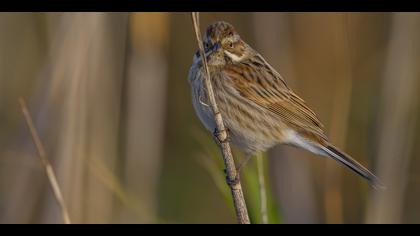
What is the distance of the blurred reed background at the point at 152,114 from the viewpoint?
389 centimetres

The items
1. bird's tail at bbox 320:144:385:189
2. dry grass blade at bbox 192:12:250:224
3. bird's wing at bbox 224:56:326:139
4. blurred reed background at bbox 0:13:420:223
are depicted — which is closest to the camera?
dry grass blade at bbox 192:12:250:224

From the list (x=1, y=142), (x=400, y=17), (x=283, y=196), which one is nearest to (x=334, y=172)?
(x=283, y=196)

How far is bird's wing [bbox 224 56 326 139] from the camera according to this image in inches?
149

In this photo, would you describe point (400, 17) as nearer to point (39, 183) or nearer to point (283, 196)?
point (283, 196)

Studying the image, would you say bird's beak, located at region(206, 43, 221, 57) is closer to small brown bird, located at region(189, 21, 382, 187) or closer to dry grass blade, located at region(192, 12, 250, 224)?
small brown bird, located at region(189, 21, 382, 187)

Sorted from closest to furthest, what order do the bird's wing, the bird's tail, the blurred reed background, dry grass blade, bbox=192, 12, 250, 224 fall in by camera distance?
dry grass blade, bbox=192, 12, 250, 224, the bird's tail, the bird's wing, the blurred reed background

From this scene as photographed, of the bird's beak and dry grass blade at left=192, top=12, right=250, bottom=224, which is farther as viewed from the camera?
the bird's beak

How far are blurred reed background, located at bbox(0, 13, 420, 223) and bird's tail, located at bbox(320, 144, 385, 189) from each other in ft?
0.42

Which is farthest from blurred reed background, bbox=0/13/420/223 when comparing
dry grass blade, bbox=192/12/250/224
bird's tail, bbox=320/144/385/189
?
dry grass blade, bbox=192/12/250/224

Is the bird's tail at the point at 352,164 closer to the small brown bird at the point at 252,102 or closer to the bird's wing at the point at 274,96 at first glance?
the small brown bird at the point at 252,102

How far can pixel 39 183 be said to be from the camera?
14.0 feet

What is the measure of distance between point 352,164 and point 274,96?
53cm

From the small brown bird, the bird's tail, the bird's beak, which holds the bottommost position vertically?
the bird's tail
